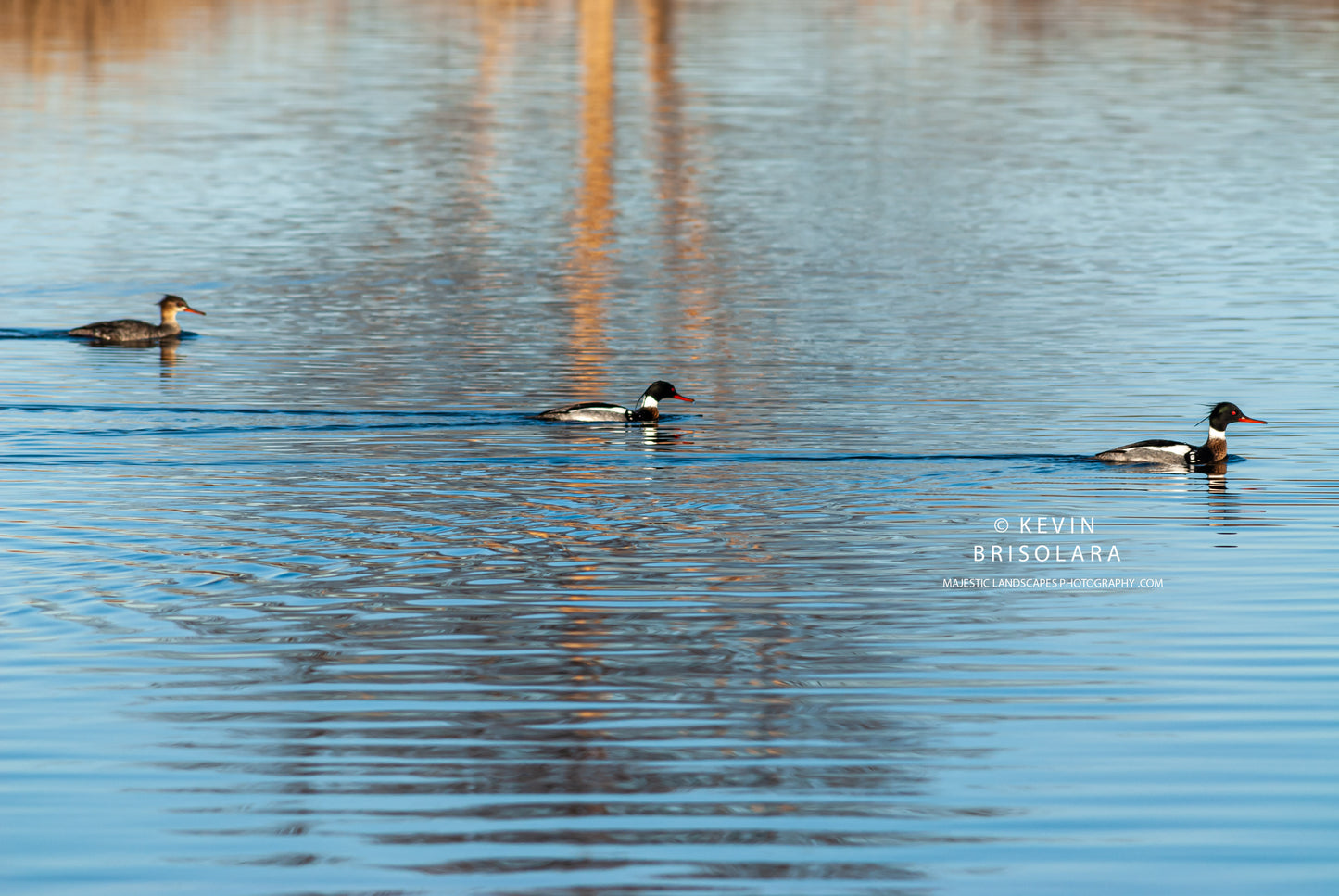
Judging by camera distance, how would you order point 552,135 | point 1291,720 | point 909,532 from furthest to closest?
point 552,135, point 909,532, point 1291,720

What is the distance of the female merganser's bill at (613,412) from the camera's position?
960 inches

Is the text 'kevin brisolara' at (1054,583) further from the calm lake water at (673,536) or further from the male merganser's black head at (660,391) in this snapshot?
the male merganser's black head at (660,391)

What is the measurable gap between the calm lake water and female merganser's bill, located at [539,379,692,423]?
33 cm

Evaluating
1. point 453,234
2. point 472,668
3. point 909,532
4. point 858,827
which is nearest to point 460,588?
point 472,668

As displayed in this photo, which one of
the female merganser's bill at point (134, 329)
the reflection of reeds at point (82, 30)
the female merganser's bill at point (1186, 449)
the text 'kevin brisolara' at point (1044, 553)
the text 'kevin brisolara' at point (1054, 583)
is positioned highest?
the reflection of reeds at point (82, 30)

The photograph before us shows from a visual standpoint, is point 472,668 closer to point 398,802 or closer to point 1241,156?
point 398,802

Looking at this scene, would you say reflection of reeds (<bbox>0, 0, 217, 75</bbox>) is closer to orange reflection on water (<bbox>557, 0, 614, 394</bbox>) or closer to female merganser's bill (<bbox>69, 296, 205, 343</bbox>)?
orange reflection on water (<bbox>557, 0, 614, 394</bbox>)

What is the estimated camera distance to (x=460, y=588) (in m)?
16.8

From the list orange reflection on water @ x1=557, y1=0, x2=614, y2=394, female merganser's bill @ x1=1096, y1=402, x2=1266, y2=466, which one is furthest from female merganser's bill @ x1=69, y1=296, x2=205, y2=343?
female merganser's bill @ x1=1096, y1=402, x2=1266, y2=466

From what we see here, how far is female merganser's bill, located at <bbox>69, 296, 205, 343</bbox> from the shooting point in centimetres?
3111

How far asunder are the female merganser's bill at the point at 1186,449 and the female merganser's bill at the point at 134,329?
51.6 ft

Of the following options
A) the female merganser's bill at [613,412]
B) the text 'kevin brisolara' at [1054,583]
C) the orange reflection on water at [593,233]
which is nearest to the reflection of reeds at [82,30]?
the orange reflection on water at [593,233]

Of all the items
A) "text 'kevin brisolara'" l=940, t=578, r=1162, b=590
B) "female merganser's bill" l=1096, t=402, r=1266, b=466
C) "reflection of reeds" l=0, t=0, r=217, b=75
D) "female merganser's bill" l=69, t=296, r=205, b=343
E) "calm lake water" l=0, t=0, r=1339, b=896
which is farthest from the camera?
"reflection of reeds" l=0, t=0, r=217, b=75

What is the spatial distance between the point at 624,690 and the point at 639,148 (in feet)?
149
